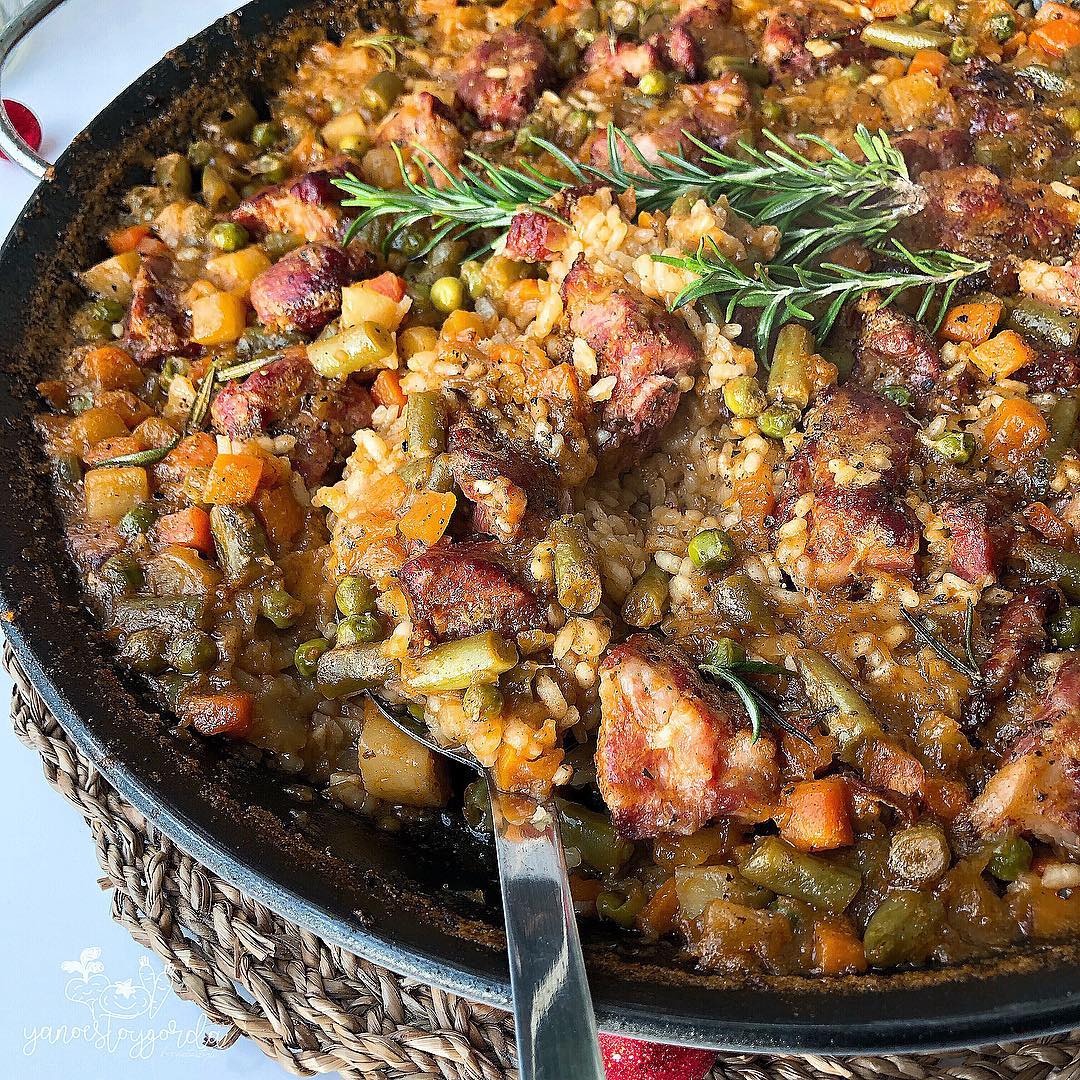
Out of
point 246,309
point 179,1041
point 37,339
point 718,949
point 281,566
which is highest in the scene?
point 37,339

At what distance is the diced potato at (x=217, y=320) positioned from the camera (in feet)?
11.3

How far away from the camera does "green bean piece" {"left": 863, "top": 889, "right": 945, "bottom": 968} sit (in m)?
2.22

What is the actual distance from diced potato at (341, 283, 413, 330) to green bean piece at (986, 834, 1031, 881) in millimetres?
2269

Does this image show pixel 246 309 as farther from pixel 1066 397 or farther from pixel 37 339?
pixel 1066 397

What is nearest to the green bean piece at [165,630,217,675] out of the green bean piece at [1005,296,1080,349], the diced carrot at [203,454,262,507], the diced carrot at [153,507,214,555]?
the diced carrot at [153,507,214,555]

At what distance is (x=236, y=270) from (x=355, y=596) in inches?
57.3

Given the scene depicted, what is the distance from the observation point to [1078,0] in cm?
416

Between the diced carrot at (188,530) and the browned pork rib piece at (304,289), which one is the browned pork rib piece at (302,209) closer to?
the browned pork rib piece at (304,289)

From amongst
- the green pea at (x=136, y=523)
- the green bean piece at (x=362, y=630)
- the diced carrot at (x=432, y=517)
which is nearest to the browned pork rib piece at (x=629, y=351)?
the diced carrot at (x=432, y=517)

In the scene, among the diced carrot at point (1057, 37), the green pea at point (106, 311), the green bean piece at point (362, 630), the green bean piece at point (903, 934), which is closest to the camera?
the green bean piece at point (903, 934)

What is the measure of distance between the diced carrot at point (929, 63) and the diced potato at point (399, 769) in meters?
3.08

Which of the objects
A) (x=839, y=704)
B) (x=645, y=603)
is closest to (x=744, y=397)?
(x=645, y=603)

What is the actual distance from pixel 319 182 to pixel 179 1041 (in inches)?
109

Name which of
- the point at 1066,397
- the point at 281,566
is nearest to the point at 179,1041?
the point at 281,566
